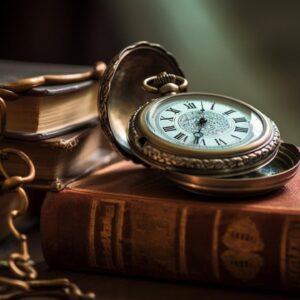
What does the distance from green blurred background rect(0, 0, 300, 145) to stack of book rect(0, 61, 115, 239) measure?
0.29 meters

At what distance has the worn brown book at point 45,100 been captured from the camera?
3.19ft

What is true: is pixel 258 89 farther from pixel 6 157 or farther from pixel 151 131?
pixel 6 157

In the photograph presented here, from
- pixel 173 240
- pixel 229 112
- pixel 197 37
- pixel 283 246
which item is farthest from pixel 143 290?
pixel 197 37

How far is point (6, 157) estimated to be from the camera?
37.0 inches

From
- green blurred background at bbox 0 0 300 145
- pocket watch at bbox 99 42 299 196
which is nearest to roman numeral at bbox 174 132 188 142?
pocket watch at bbox 99 42 299 196

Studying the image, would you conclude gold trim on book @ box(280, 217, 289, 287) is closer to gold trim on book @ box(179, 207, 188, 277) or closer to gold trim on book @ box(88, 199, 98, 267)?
gold trim on book @ box(179, 207, 188, 277)

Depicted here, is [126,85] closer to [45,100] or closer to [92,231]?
[45,100]

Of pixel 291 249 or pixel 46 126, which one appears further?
pixel 46 126

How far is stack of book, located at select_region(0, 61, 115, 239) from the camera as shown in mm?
975

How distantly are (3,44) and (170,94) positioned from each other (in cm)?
59

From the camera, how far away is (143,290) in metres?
0.88

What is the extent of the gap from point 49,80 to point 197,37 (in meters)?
0.47

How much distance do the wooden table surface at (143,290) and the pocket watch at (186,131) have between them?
0.14 m

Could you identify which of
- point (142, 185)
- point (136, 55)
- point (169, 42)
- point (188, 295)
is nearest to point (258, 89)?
point (169, 42)
